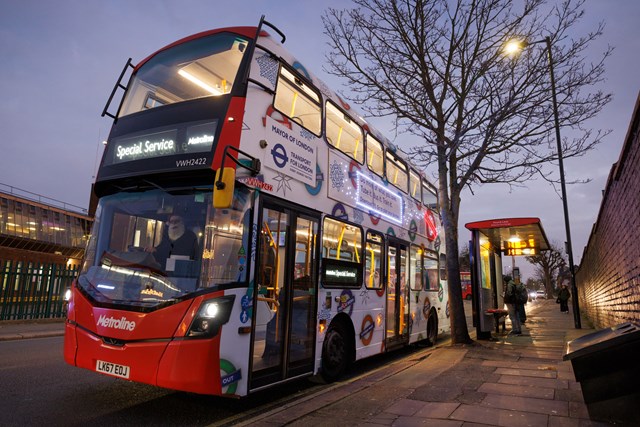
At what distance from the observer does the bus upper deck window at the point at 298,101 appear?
5805 mm

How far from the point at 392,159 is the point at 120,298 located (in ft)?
20.8

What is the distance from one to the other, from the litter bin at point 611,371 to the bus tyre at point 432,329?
269 inches

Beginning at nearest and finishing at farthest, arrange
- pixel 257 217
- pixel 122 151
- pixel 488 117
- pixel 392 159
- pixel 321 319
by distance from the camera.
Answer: pixel 257 217 → pixel 122 151 → pixel 321 319 → pixel 392 159 → pixel 488 117

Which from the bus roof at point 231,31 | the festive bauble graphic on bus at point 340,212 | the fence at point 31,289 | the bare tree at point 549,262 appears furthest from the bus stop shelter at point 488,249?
the bare tree at point 549,262

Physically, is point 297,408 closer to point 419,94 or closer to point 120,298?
point 120,298

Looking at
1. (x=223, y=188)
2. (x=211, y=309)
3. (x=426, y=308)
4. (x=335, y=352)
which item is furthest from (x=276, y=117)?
(x=426, y=308)

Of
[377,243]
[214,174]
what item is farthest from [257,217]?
[377,243]

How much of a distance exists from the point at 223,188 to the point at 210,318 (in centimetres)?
132

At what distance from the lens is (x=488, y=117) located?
10711 mm

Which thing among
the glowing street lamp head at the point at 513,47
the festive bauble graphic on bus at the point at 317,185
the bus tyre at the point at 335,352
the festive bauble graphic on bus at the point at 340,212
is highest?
the glowing street lamp head at the point at 513,47

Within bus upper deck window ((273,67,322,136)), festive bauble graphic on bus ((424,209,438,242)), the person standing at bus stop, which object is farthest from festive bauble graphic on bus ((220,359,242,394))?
the person standing at bus stop

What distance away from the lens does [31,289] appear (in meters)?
14.0

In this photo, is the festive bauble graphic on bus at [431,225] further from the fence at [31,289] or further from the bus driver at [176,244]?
the fence at [31,289]

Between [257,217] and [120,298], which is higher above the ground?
[257,217]
